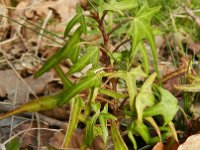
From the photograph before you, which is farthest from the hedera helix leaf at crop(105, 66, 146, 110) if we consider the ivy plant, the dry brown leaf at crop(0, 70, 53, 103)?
the dry brown leaf at crop(0, 70, 53, 103)

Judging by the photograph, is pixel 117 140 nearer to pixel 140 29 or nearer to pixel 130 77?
pixel 130 77

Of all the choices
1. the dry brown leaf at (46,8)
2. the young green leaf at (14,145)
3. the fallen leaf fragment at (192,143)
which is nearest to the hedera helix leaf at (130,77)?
the fallen leaf fragment at (192,143)

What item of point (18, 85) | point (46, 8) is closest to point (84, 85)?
point (18, 85)

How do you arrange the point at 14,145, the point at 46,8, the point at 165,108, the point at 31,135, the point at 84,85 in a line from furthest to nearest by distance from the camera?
1. the point at 46,8
2. the point at 31,135
3. the point at 14,145
4. the point at 165,108
5. the point at 84,85

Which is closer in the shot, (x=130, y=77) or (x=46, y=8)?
(x=130, y=77)

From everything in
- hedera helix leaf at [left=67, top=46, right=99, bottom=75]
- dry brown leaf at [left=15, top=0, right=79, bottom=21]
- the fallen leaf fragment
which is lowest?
the fallen leaf fragment

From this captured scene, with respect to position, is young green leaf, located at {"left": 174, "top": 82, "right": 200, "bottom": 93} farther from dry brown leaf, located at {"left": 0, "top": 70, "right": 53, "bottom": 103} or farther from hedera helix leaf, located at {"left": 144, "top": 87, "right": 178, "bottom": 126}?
dry brown leaf, located at {"left": 0, "top": 70, "right": 53, "bottom": 103}
